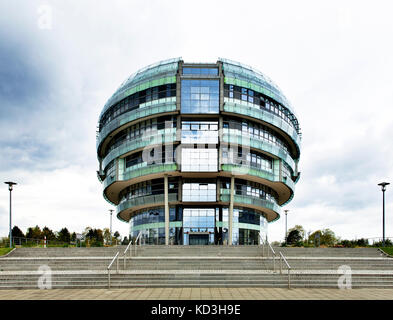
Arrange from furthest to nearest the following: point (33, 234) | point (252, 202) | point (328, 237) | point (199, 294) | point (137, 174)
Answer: point (33, 234) < point (328, 237) < point (252, 202) < point (137, 174) < point (199, 294)

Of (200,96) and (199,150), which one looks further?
(200,96)

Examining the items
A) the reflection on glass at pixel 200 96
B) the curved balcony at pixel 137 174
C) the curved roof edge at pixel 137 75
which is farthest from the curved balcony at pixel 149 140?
the curved roof edge at pixel 137 75

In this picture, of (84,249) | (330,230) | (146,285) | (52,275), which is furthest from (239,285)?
(330,230)

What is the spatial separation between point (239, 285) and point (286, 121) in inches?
1326

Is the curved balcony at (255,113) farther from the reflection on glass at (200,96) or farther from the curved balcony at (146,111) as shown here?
the curved balcony at (146,111)

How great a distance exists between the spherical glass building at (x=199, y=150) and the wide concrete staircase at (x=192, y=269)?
647 inches

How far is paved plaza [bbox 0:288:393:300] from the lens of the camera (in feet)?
40.0

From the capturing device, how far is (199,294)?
12812mm

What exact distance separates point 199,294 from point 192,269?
535 cm

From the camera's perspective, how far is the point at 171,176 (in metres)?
40.8

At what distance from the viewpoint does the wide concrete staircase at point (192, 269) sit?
15.0m

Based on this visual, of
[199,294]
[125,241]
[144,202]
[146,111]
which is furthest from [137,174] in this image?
[199,294]

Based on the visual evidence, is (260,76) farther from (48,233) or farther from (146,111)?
(48,233)

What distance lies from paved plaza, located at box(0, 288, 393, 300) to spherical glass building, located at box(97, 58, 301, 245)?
24787mm
